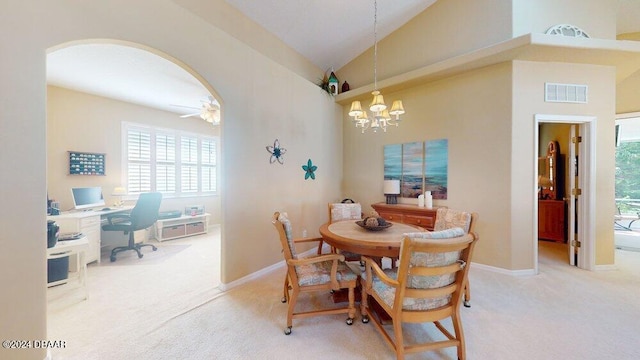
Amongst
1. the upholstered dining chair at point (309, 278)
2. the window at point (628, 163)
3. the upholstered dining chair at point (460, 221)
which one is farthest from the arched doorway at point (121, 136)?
the window at point (628, 163)

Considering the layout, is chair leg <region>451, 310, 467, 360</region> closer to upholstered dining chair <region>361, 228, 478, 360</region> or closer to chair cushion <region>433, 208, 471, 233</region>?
upholstered dining chair <region>361, 228, 478, 360</region>

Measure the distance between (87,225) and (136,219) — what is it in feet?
2.01

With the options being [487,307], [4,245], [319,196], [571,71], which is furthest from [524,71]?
[4,245]

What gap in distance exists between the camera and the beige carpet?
5.95 feet

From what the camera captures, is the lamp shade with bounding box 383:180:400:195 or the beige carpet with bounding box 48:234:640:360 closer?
the beige carpet with bounding box 48:234:640:360

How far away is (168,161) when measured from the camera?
568cm

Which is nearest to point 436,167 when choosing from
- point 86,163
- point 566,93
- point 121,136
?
point 566,93

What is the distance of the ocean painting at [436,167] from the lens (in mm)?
3848

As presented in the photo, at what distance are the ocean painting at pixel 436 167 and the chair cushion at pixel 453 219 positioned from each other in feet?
4.06

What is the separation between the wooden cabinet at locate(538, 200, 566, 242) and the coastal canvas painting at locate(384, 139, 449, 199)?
2.92 m

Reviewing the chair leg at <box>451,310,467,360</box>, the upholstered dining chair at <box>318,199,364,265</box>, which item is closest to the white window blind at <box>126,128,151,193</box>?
the upholstered dining chair at <box>318,199,364,265</box>

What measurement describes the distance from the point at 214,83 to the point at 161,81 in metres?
1.86

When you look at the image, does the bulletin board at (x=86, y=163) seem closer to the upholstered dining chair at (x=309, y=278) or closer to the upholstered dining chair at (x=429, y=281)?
the upholstered dining chair at (x=309, y=278)

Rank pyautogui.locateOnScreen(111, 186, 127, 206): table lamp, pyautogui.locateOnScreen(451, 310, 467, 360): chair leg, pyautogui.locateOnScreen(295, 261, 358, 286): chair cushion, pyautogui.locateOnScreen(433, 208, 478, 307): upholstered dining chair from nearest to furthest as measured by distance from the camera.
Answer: pyautogui.locateOnScreen(451, 310, 467, 360): chair leg < pyautogui.locateOnScreen(295, 261, 358, 286): chair cushion < pyautogui.locateOnScreen(433, 208, 478, 307): upholstered dining chair < pyautogui.locateOnScreen(111, 186, 127, 206): table lamp
